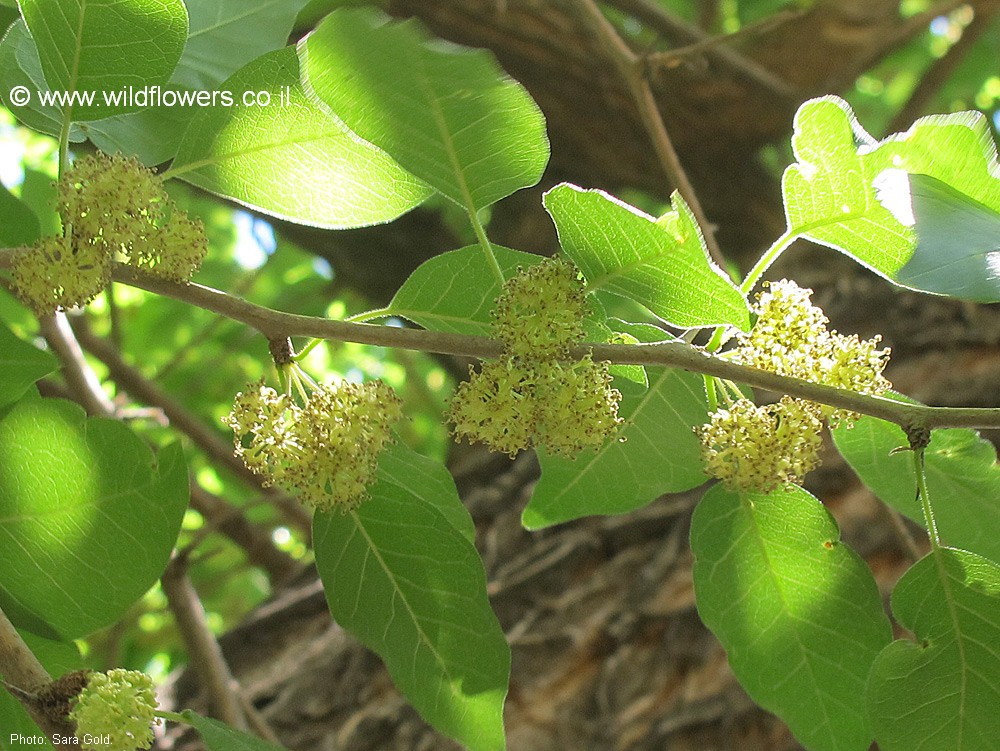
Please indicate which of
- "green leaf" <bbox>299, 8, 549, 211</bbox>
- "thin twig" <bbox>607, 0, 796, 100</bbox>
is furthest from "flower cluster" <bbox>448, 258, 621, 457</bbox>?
"thin twig" <bbox>607, 0, 796, 100</bbox>

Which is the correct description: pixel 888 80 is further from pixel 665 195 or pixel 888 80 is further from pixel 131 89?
pixel 131 89

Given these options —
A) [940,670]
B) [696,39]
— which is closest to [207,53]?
[940,670]

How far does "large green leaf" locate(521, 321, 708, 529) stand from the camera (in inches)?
50.6

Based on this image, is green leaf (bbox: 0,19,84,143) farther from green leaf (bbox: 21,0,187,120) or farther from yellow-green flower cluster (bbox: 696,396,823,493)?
yellow-green flower cluster (bbox: 696,396,823,493)

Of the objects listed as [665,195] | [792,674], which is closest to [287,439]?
[792,674]

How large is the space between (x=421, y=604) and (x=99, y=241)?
1.79ft

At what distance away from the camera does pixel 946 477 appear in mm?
1278

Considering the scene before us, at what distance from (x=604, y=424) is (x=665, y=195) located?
2521mm

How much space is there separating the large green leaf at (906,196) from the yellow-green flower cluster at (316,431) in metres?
0.49

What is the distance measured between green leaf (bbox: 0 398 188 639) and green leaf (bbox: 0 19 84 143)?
326 millimetres

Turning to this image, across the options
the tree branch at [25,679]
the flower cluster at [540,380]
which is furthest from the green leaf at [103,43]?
the tree branch at [25,679]

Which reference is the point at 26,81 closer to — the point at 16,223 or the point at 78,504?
the point at 16,223

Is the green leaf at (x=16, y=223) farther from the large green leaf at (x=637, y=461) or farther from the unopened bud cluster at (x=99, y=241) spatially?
the large green leaf at (x=637, y=461)

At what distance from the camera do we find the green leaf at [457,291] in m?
1.10
